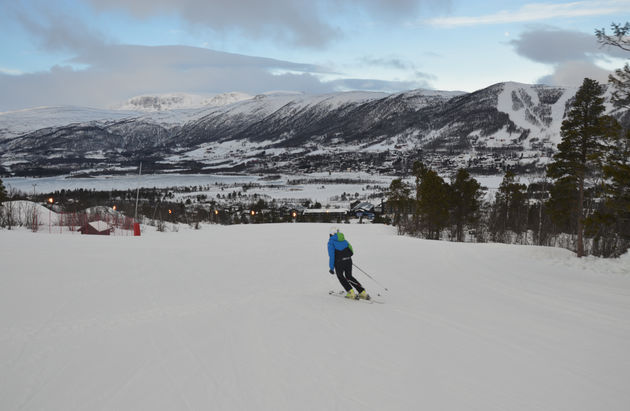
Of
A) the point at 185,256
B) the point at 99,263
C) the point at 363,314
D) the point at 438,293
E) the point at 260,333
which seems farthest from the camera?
the point at 185,256

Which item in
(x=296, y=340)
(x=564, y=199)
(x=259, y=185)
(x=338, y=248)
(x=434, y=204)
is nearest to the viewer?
(x=296, y=340)

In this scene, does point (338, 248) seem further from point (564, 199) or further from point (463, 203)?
point (463, 203)

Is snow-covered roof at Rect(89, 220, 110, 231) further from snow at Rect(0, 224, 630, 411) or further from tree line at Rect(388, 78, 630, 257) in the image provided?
tree line at Rect(388, 78, 630, 257)

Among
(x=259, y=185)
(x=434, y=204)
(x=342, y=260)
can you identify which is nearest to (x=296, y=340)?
(x=342, y=260)

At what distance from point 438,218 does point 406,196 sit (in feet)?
40.4

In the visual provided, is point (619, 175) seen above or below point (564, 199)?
above

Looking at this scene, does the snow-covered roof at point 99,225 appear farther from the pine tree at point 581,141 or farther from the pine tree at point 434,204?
the pine tree at point 434,204

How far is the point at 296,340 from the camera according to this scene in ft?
20.8

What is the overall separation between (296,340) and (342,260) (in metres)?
3.23

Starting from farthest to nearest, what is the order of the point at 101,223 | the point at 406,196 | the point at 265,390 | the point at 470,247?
the point at 406,196, the point at 101,223, the point at 470,247, the point at 265,390

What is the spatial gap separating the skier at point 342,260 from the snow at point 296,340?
440 mm

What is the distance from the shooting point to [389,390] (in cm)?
475

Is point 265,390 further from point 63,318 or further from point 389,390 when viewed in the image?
point 63,318

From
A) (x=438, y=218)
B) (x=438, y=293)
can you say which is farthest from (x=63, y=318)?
(x=438, y=218)
